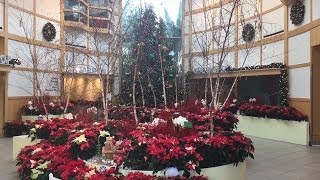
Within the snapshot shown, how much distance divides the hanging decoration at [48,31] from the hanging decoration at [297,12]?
8722mm

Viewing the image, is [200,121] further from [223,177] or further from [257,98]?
[257,98]

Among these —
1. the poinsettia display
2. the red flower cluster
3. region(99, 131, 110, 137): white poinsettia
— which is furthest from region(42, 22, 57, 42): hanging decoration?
region(99, 131, 110, 137): white poinsettia

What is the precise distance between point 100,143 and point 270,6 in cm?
864

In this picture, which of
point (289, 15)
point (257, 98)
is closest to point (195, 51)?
point (257, 98)

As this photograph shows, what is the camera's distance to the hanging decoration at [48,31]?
13.4 m

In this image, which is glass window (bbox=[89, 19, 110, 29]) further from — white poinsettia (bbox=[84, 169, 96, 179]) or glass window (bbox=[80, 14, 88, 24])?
white poinsettia (bbox=[84, 169, 96, 179])

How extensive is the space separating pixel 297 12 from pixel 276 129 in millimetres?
3403

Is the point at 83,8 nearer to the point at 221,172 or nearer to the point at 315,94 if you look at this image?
the point at 315,94

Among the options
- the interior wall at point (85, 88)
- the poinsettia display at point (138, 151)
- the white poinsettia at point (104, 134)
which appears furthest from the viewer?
the interior wall at point (85, 88)

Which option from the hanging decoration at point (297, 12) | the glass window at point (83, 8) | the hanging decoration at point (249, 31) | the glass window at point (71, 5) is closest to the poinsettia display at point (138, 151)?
the hanging decoration at point (297, 12)

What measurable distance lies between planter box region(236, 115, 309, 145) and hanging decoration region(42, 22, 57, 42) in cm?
776

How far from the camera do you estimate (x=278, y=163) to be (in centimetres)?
721

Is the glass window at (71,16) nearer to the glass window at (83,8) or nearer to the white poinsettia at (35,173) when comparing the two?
the glass window at (83,8)

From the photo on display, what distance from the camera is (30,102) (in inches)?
467
